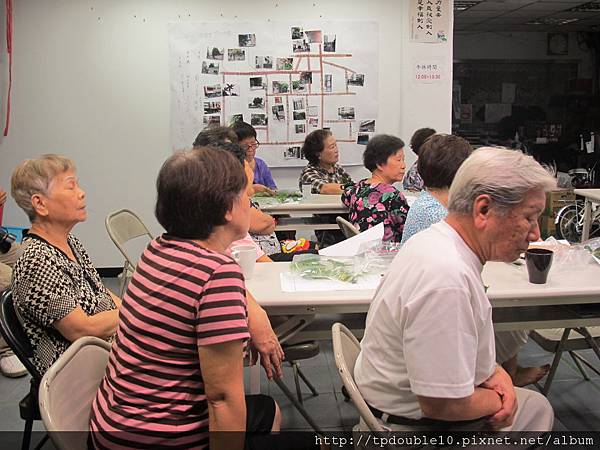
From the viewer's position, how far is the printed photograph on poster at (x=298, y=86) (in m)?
4.80

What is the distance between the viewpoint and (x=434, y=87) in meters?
4.87

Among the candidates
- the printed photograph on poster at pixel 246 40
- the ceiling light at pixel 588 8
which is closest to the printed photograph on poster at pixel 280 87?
the printed photograph on poster at pixel 246 40

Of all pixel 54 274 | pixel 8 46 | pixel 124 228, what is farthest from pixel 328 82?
pixel 54 274

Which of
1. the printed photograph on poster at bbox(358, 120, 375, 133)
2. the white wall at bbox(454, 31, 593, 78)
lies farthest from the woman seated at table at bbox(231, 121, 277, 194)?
the white wall at bbox(454, 31, 593, 78)

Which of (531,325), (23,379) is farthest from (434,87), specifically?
(23,379)

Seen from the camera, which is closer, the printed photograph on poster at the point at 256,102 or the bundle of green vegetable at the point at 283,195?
the bundle of green vegetable at the point at 283,195

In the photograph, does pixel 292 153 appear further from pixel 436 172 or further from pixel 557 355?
pixel 557 355

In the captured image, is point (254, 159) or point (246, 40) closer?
point (254, 159)

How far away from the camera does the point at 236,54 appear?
4.73 metres

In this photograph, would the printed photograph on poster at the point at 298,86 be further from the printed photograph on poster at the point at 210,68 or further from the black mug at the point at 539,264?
the black mug at the point at 539,264

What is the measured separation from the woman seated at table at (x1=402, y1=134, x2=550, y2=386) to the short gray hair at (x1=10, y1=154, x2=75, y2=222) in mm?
1291

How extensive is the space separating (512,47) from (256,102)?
4.96 meters

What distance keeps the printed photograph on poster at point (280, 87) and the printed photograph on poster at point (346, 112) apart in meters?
0.48

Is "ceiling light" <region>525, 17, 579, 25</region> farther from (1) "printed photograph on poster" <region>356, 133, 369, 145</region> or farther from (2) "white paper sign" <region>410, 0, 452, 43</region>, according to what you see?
(1) "printed photograph on poster" <region>356, 133, 369, 145</region>
